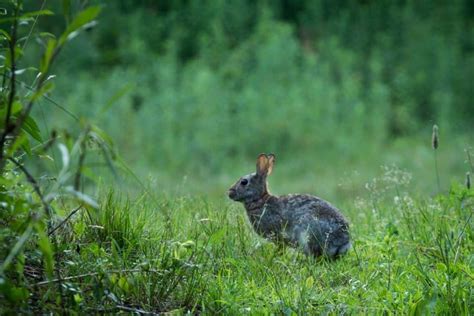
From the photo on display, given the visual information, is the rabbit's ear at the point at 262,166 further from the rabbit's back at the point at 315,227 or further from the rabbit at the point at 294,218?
the rabbit's back at the point at 315,227

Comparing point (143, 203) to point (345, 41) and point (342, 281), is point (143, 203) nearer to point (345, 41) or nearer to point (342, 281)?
point (342, 281)

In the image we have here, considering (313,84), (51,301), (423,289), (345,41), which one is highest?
(345,41)

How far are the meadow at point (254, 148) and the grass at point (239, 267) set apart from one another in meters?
0.01

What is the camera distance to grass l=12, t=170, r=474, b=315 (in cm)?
442

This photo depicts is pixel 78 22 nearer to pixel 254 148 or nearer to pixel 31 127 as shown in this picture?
pixel 31 127

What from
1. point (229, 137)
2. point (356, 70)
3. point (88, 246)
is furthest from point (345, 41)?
point (88, 246)

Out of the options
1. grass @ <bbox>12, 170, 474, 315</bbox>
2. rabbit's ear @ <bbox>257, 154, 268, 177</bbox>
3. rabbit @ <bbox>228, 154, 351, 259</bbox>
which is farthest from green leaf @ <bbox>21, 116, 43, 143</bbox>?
rabbit's ear @ <bbox>257, 154, 268, 177</bbox>

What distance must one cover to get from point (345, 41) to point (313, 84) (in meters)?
1.99

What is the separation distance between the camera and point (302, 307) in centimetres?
455

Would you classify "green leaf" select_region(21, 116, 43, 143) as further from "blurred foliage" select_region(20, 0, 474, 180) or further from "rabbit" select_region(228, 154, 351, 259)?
"blurred foliage" select_region(20, 0, 474, 180)

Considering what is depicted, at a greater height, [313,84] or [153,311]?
[313,84]

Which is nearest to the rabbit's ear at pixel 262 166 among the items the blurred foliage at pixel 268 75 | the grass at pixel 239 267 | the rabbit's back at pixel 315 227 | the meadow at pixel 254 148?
the meadow at pixel 254 148

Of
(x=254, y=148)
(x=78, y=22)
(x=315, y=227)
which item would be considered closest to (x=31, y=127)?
(x=78, y=22)

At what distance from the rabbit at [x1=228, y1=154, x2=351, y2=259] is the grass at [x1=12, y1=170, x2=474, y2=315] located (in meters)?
0.12
